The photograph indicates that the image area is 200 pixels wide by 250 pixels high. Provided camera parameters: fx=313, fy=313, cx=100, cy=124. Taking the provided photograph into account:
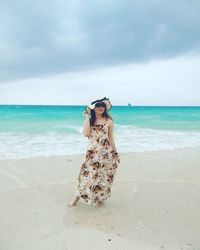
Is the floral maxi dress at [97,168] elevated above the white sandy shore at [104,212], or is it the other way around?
the floral maxi dress at [97,168]

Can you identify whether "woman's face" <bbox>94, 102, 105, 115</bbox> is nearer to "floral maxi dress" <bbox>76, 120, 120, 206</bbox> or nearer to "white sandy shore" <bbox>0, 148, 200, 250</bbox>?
"floral maxi dress" <bbox>76, 120, 120, 206</bbox>

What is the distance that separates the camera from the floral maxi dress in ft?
14.8

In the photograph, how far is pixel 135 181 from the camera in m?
6.16

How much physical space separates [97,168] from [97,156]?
18cm

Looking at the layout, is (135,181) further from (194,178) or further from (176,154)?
(176,154)

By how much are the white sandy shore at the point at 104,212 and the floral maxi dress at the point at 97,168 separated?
0.68ft

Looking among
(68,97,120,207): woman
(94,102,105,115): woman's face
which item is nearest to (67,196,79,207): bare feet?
(68,97,120,207): woman

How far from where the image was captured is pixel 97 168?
179 inches

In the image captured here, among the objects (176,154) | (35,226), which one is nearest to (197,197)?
(35,226)

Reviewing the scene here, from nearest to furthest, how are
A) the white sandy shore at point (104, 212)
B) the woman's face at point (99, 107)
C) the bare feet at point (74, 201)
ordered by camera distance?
the white sandy shore at point (104, 212) → the woman's face at point (99, 107) → the bare feet at point (74, 201)

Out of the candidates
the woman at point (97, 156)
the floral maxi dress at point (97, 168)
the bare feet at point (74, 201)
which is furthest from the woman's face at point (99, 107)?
the bare feet at point (74, 201)

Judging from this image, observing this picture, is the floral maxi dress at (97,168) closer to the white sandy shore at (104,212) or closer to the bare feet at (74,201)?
the bare feet at (74,201)

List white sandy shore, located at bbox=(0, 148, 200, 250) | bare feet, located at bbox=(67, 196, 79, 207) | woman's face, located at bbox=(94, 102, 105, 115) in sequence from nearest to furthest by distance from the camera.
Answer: white sandy shore, located at bbox=(0, 148, 200, 250), woman's face, located at bbox=(94, 102, 105, 115), bare feet, located at bbox=(67, 196, 79, 207)

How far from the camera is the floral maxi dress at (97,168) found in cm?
450
